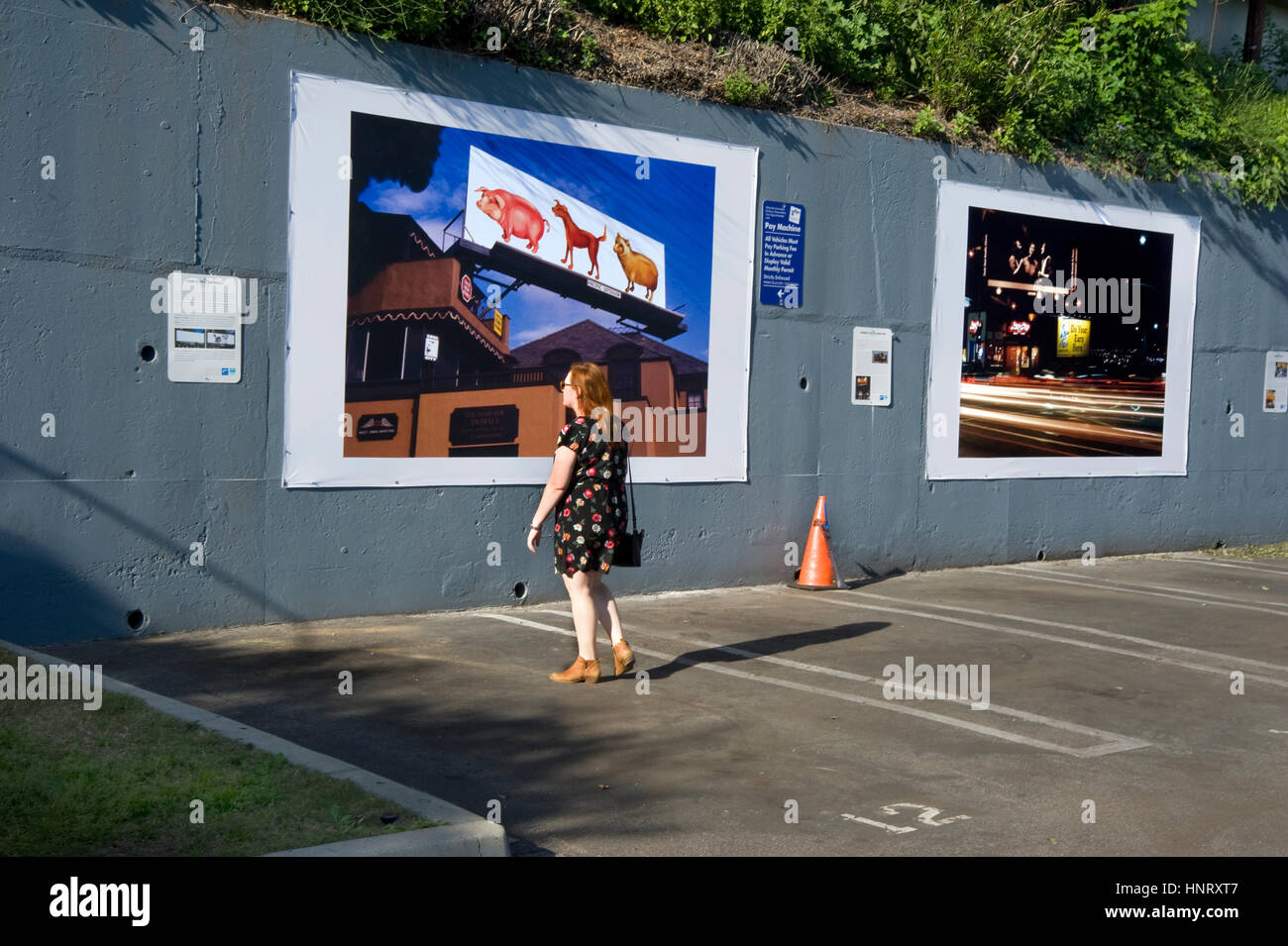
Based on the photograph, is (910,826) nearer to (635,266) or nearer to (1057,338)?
(635,266)

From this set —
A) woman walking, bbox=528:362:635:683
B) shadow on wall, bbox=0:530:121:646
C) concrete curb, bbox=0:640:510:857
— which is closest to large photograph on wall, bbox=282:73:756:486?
shadow on wall, bbox=0:530:121:646

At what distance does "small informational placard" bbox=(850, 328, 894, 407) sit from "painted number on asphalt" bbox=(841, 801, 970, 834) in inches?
280

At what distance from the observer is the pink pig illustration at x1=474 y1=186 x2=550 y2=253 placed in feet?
34.5

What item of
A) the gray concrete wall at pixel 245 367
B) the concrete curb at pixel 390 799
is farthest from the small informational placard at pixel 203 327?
the concrete curb at pixel 390 799

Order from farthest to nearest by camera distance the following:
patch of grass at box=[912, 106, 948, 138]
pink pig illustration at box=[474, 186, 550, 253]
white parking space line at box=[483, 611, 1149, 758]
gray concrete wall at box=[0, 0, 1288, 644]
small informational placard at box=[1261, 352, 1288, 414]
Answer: small informational placard at box=[1261, 352, 1288, 414] < patch of grass at box=[912, 106, 948, 138] < pink pig illustration at box=[474, 186, 550, 253] < gray concrete wall at box=[0, 0, 1288, 644] < white parking space line at box=[483, 611, 1149, 758]

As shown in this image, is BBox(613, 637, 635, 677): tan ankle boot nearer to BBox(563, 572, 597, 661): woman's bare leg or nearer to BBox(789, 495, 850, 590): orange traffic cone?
BBox(563, 572, 597, 661): woman's bare leg

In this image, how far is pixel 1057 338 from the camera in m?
14.5

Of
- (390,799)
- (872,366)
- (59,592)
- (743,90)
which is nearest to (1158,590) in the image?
(872,366)

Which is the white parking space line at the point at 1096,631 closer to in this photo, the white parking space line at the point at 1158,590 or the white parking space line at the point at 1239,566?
the white parking space line at the point at 1158,590

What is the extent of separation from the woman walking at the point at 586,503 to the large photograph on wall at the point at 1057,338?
19.7ft

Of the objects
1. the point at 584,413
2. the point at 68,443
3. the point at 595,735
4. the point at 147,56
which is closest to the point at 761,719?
the point at 595,735

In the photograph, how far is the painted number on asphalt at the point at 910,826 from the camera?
19.0ft

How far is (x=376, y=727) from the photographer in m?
7.05

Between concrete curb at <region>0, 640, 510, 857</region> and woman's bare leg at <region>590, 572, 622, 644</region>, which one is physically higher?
woman's bare leg at <region>590, 572, 622, 644</region>
